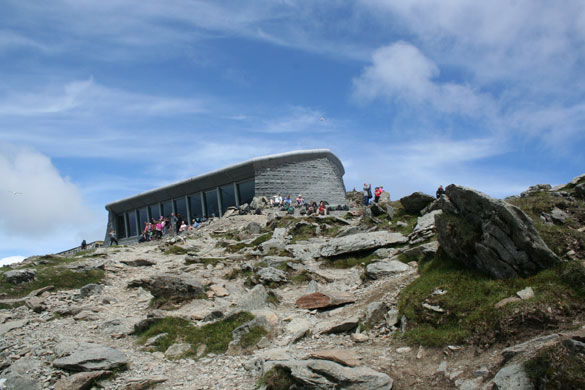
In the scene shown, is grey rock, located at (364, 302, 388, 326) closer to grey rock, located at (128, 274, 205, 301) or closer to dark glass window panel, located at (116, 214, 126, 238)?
grey rock, located at (128, 274, 205, 301)

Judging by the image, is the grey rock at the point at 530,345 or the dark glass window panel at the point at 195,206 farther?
the dark glass window panel at the point at 195,206

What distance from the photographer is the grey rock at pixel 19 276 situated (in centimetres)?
1886

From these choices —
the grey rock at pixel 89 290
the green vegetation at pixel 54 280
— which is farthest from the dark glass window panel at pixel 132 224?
the grey rock at pixel 89 290

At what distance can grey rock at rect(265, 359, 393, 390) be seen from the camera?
26.2 feet

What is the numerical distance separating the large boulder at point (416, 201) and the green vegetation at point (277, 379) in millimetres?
16906

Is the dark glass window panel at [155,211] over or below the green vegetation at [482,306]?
over

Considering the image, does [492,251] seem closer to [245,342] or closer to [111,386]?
[245,342]

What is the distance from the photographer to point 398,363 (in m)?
8.77

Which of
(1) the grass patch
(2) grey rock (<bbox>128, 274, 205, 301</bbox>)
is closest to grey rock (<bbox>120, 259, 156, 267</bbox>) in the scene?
(1) the grass patch

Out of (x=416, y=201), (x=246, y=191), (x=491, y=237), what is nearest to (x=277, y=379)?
(x=491, y=237)

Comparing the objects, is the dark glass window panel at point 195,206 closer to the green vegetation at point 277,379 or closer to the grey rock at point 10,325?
the grey rock at point 10,325

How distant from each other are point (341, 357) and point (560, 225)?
857 centimetres

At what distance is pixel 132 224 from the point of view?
5650 cm

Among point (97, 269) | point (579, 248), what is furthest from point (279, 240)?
point (579, 248)
